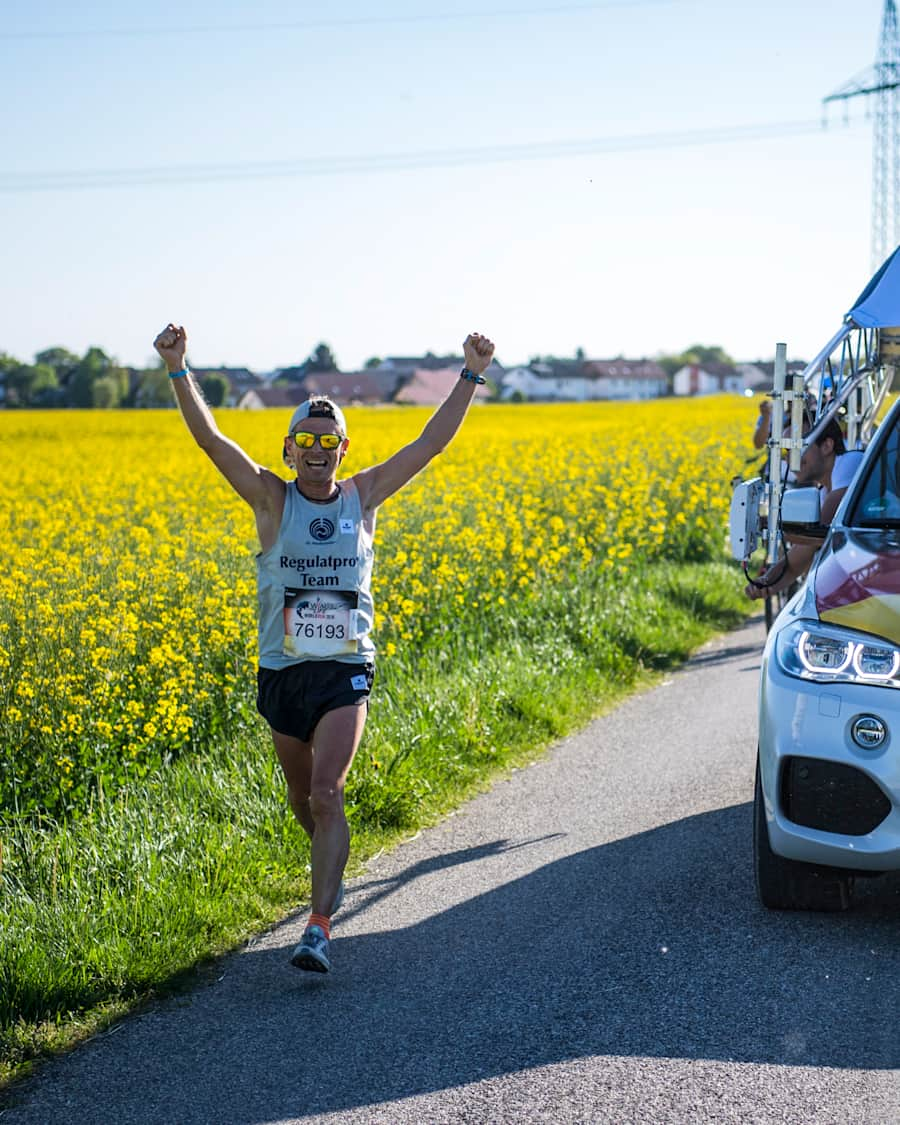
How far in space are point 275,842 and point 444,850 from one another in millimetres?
695

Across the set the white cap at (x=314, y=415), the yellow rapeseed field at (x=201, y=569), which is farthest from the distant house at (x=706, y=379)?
the white cap at (x=314, y=415)

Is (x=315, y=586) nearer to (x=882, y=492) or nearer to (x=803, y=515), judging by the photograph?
(x=803, y=515)

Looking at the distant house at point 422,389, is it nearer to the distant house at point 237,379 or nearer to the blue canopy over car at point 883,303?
the distant house at point 237,379

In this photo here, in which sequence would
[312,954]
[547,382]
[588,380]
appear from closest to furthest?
[312,954] < [588,380] < [547,382]

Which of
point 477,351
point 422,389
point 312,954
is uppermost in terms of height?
point 422,389

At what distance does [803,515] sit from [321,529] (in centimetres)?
210

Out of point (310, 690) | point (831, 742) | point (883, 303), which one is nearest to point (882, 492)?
point (831, 742)

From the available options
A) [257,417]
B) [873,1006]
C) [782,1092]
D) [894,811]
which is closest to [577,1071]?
[782,1092]

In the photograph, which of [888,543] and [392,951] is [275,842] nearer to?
[392,951]

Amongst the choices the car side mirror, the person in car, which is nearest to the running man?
the car side mirror

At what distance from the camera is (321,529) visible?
4.76 metres

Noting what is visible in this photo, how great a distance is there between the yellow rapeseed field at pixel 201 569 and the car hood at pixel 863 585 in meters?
3.31

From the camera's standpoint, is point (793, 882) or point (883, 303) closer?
point (793, 882)

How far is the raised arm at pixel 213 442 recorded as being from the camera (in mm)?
4719
